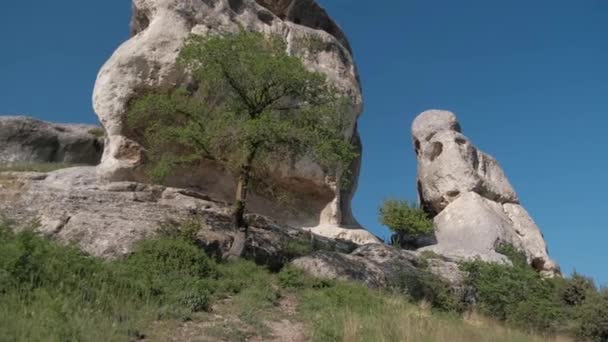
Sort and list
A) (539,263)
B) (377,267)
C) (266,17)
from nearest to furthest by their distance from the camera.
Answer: (377,267) < (266,17) < (539,263)

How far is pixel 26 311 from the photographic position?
22.8ft

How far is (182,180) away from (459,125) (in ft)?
59.5

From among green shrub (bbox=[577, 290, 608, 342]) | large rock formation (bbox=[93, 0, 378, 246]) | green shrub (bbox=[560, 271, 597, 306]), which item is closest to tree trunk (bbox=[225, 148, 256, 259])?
large rock formation (bbox=[93, 0, 378, 246])

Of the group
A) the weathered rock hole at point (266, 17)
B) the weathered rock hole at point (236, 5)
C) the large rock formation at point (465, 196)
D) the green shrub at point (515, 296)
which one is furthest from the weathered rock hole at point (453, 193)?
the weathered rock hole at point (236, 5)

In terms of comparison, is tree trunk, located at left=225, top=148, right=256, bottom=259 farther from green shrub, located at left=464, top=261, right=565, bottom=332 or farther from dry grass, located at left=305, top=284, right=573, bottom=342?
green shrub, located at left=464, top=261, right=565, bottom=332

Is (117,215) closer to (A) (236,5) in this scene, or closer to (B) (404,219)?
(A) (236,5)

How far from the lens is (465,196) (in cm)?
2861

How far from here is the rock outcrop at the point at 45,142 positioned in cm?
2617

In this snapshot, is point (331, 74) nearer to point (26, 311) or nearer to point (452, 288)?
point (452, 288)

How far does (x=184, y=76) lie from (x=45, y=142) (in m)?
11.4

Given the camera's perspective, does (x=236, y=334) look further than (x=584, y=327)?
No

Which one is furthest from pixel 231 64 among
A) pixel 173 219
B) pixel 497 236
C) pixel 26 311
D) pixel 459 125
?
pixel 459 125

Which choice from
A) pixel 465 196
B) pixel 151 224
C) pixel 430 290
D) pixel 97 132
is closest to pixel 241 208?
pixel 151 224

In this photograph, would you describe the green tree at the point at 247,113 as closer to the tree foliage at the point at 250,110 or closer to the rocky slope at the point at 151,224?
the tree foliage at the point at 250,110
